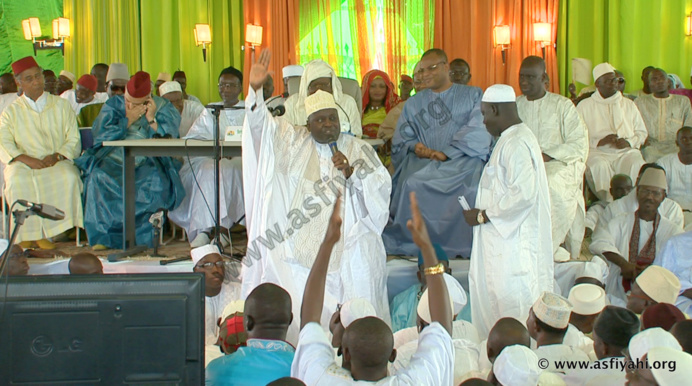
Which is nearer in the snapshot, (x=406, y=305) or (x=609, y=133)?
(x=406, y=305)

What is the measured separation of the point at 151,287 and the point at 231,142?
3750mm

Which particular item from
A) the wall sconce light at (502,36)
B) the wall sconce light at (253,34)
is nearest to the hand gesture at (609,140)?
the wall sconce light at (502,36)

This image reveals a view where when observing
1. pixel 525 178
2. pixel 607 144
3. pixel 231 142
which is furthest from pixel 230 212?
pixel 607 144

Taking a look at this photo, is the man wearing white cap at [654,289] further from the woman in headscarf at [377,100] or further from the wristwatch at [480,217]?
the woman in headscarf at [377,100]

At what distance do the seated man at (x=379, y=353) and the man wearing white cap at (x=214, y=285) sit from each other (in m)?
2.77

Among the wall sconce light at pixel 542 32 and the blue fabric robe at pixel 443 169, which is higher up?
the wall sconce light at pixel 542 32

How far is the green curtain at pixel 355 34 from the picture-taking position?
11.9 metres

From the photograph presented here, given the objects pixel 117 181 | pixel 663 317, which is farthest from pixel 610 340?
→ pixel 117 181

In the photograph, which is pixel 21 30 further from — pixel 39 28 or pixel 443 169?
pixel 443 169

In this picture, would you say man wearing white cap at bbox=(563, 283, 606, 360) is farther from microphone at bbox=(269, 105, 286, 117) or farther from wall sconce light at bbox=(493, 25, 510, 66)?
wall sconce light at bbox=(493, 25, 510, 66)

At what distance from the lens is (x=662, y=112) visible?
332 inches

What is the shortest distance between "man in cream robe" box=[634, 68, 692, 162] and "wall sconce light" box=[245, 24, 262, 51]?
577 cm

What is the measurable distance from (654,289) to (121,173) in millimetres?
4460

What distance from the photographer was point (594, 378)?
9.14 ft
